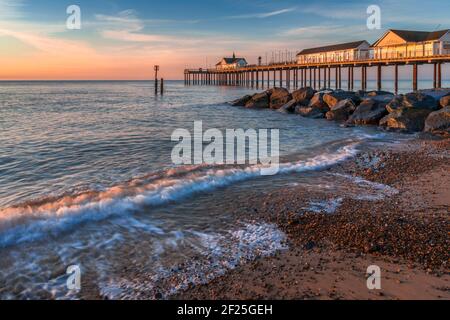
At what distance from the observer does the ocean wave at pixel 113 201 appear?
725 centimetres

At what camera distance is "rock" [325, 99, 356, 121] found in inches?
1042

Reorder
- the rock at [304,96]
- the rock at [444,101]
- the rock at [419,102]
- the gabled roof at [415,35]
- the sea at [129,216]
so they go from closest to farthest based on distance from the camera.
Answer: the sea at [129,216] < the rock at [419,102] < the rock at [444,101] < the rock at [304,96] < the gabled roof at [415,35]

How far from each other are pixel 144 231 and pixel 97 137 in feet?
43.4

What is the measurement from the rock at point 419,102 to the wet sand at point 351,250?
1345 centimetres

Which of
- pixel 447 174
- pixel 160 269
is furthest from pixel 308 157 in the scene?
pixel 160 269

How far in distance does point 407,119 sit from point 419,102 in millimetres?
2148

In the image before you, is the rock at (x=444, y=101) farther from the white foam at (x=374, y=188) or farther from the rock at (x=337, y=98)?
the white foam at (x=374, y=188)

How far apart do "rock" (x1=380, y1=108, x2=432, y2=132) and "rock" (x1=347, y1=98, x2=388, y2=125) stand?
1.60 m

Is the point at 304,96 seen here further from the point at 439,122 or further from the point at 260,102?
the point at 439,122

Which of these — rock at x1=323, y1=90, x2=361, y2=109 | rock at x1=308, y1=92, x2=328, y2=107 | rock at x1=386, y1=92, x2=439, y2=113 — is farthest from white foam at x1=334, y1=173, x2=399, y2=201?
rock at x1=308, y1=92, x2=328, y2=107

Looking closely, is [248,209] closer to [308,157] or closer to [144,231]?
[144,231]

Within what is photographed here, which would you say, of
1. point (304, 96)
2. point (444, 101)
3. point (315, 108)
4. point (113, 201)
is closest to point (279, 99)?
point (304, 96)

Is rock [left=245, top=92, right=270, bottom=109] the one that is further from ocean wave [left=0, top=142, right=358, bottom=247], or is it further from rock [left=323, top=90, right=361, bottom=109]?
ocean wave [left=0, top=142, right=358, bottom=247]

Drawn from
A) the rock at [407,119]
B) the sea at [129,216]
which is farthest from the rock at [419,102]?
the sea at [129,216]
